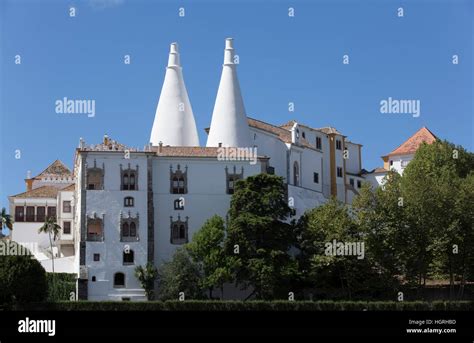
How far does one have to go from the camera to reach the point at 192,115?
101875 mm

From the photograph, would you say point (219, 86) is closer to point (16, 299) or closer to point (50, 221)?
point (50, 221)

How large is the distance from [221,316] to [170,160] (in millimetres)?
22253

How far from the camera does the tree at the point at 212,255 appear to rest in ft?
283

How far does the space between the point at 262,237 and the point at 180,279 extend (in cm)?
704

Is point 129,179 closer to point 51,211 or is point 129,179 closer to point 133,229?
point 133,229

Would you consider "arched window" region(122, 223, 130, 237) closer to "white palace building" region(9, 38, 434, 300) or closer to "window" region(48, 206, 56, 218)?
"white palace building" region(9, 38, 434, 300)

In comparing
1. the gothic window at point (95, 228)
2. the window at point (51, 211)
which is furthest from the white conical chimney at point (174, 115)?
the window at point (51, 211)

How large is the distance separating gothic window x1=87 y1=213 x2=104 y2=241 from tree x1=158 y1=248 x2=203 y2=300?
237 inches

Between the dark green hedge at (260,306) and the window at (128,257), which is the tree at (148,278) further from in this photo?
the dark green hedge at (260,306)

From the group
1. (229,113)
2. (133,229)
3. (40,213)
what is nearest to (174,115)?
(229,113)

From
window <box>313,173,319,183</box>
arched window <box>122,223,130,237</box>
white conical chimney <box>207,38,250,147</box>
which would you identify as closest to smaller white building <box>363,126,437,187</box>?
window <box>313,173,319,183</box>

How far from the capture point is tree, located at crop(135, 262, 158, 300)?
88.3m

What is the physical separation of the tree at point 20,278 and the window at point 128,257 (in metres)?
10.8

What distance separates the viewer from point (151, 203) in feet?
302
